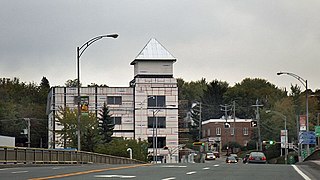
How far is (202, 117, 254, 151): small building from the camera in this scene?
14788 centimetres

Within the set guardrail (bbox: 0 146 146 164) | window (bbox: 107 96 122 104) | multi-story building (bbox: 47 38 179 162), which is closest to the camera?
guardrail (bbox: 0 146 146 164)

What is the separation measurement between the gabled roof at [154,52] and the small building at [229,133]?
126ft

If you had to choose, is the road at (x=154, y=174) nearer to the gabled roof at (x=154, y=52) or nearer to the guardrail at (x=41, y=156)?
the guardrail at (x=41, y=156)

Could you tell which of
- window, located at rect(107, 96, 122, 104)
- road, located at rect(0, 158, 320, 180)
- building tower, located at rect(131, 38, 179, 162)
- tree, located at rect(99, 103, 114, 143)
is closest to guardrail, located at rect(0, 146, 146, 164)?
road, located at rect(0, 158, 320, 180)

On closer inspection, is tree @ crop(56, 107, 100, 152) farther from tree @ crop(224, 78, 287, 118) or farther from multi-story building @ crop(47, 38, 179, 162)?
tree @ crop(224, 78, 287, 118)

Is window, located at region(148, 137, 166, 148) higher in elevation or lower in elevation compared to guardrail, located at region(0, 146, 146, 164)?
lower

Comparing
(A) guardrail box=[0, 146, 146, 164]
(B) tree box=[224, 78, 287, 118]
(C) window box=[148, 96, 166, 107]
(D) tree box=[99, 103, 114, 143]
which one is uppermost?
(B) tree box=[224, 78, 287, 118]

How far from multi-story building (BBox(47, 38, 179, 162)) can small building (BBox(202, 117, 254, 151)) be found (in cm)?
3861

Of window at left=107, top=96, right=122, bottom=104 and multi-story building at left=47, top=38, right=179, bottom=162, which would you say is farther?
window at left=107, top=96, right=122, bottom=104

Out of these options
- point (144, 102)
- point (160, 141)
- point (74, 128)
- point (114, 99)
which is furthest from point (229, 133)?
point (74, 128)

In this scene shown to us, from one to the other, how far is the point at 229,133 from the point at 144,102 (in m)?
43.3

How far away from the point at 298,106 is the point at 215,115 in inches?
2074

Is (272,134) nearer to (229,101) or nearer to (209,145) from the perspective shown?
(209,145)

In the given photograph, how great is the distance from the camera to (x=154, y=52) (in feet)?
369
